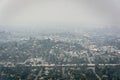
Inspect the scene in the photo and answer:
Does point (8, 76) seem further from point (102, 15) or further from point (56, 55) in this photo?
point (102, 15)

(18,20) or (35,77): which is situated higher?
(18,20)

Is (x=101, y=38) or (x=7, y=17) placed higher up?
(x=7, y=17)

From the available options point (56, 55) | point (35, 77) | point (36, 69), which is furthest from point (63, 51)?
point (35, 77)

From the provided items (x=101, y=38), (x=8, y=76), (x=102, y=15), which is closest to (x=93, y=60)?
(x=8, y=76)

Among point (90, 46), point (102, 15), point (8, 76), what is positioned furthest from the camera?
point (102, 15)

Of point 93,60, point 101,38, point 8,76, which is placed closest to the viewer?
point 8,76

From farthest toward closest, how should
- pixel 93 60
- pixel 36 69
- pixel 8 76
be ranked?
pixel 93 60 < pixel 36 69 < pixel 8 76

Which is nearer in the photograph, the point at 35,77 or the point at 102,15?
the point at 35,77

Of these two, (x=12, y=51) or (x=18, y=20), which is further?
(x=18, y=20)

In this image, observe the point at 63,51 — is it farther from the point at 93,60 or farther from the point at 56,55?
the point at 93,60
